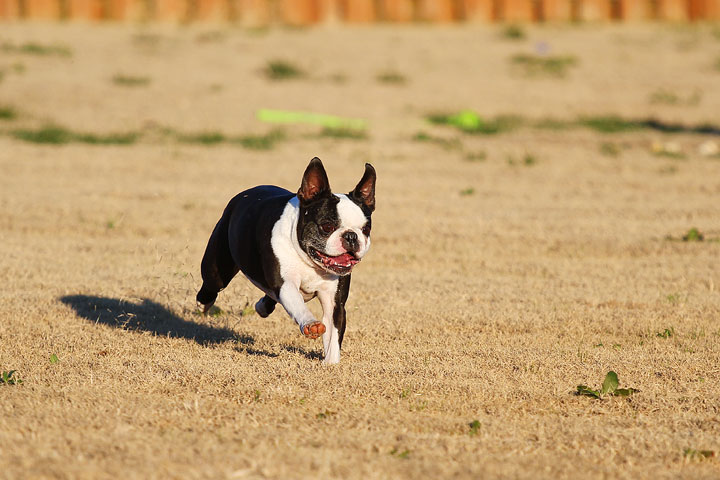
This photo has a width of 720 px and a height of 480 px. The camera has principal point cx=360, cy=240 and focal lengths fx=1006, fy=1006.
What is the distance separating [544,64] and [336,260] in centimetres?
2032

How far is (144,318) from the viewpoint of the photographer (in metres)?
7.56

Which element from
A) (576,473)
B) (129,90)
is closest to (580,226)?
(576,473)

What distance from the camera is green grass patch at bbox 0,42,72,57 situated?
23.7m

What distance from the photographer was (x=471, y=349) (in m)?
6.84

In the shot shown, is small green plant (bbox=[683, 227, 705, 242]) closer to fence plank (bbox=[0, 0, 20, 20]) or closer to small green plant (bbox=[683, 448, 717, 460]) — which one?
small green plant (bbox=[683, 448, 717, 460])

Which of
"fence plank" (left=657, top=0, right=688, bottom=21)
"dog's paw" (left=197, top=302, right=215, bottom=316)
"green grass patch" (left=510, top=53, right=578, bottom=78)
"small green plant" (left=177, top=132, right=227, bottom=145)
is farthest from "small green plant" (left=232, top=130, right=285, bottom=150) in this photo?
"fence plank" (left=657, top=0, right=688, bottom=21)

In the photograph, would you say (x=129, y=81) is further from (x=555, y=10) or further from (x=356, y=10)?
(x=555, y=10)

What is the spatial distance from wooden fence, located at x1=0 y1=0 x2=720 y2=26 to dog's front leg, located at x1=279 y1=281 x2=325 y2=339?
76.1 ft

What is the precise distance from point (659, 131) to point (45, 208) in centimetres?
1207

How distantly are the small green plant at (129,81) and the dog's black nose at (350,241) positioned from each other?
667 inches

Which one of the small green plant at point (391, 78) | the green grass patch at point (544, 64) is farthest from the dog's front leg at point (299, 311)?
the green grass patch at point (544, 64)

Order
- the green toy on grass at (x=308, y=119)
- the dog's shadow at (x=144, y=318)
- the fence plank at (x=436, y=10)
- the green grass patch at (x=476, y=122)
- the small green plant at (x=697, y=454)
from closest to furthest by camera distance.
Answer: the small green plant at (x=697, y=454)
the dog's shadow at (x=144, y=318)
the green grass patch at (x=476, y=122)
the green toy on grass at (x=308, y=119)
the fence plank at (x=436, y=10)

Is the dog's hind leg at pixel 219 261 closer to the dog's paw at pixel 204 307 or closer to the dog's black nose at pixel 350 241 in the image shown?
the dog's paw at pixel 204 307

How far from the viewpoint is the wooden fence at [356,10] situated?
2752 cm
